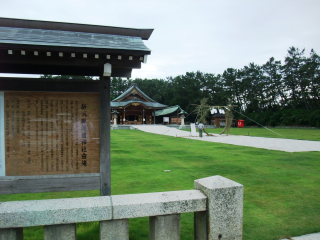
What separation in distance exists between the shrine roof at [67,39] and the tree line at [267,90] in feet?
131

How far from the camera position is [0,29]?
13.0 ft

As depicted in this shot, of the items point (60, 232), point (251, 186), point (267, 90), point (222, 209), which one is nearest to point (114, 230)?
point (60, 232)

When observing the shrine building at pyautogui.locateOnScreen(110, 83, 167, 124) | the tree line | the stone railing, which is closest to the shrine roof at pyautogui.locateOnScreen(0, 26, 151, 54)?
the stone railing

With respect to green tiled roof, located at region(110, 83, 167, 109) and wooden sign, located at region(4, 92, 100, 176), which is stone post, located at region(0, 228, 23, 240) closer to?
wooden sign, located at region(4, 92, 100, 176)

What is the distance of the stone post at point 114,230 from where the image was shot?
245 centimetres

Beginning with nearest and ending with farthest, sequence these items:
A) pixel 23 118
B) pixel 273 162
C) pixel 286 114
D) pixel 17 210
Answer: pixel 17 210, pixel 23 118, pixel 273 162, pixel 286 114

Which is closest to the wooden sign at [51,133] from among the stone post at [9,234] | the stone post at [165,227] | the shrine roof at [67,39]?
the shrine roof at [67,39]

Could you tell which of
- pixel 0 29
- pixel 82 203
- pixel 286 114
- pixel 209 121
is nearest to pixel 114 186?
pixel 82 203

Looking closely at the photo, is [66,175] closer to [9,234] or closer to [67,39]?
[9,234]

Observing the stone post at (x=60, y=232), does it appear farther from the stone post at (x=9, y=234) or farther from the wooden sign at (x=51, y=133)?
the wooden sign at (x=51, y=133)

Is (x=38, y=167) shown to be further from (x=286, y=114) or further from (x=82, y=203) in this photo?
(x=286, y=114)

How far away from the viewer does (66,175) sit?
3748 millimetres

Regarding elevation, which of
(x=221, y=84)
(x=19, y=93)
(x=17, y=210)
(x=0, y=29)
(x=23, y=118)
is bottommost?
(x=17, y=210)

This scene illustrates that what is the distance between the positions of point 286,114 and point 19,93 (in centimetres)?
4551
